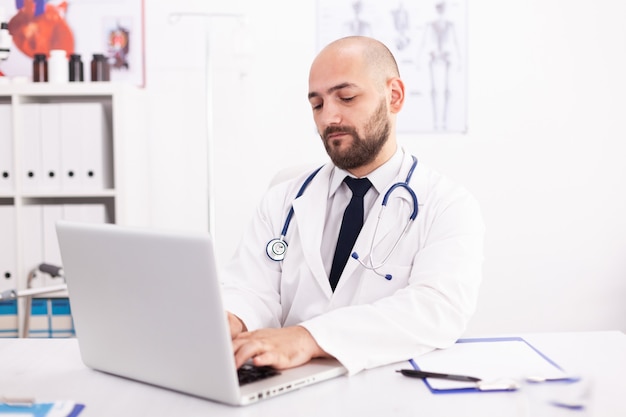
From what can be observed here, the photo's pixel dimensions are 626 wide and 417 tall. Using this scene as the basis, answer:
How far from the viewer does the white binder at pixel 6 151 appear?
279 cm

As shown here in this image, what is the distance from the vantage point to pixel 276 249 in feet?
5.82

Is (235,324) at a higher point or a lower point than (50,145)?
lower

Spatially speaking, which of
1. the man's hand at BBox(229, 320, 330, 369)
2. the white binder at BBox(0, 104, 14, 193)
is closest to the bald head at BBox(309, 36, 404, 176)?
the man's hand at BBox(229, 320, 330, 369)

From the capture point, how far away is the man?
4.77ft

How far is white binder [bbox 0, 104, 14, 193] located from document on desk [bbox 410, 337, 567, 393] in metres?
1.94

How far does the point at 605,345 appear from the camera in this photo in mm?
1456

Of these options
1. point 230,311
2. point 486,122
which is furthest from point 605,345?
point 486,122

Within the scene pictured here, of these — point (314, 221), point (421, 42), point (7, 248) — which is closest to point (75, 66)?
point (7, 248)

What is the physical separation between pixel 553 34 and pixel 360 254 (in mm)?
1906

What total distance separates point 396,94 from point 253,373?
36.4 inches

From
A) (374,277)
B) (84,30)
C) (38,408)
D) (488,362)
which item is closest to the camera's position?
(38,408)

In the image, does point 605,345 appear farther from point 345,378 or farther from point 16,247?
point 16,247

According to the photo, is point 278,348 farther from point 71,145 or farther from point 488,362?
point 71,145

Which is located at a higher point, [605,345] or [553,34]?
[553,34]
